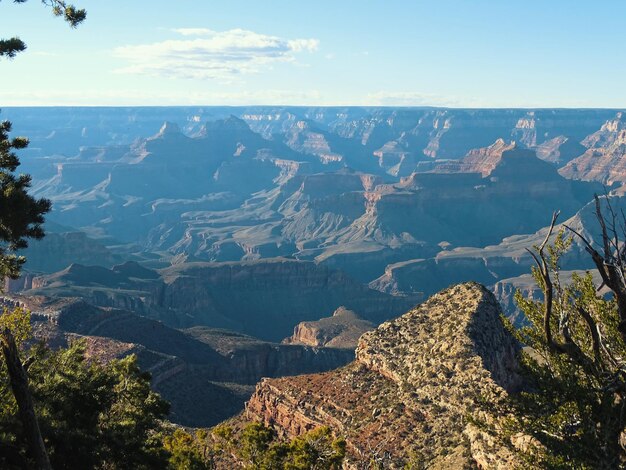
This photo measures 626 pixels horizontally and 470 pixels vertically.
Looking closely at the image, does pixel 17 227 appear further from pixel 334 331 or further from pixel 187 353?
pixel 334 331

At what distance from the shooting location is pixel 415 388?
3994 centimetres

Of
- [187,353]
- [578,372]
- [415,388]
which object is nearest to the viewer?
[578,372]

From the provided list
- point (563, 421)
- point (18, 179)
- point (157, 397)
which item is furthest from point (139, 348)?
point (563, 421)

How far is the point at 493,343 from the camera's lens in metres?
42.6

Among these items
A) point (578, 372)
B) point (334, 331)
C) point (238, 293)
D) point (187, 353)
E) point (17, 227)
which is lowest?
point (238, 293)

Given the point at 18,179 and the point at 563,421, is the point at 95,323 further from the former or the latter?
the point at 563,421

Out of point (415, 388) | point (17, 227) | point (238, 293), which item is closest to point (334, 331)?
point (238, 293)

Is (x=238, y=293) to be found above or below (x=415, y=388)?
below

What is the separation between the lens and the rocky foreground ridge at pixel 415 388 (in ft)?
112

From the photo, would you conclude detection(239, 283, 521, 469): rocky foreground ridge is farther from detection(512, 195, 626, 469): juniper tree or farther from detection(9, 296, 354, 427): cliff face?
detection(9, 296, 354, 427): cliff face

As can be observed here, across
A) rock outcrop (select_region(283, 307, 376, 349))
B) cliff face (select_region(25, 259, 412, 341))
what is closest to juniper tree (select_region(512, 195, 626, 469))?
rock outcrop (select_region(283, 307, 376, 349))

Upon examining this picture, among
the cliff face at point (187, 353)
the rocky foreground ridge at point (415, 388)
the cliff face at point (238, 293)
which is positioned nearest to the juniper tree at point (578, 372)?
the rocky foreground ridge at point (415, 388)

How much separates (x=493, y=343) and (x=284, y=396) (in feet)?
42.0

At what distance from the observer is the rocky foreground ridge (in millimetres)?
34219
